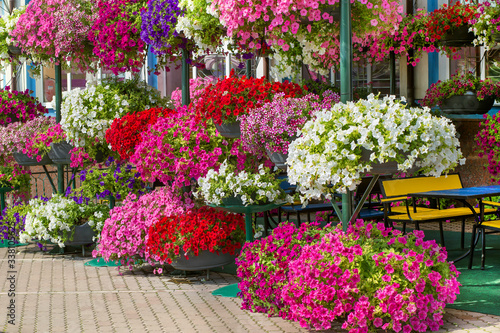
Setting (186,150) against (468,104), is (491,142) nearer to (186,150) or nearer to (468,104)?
(468,104)

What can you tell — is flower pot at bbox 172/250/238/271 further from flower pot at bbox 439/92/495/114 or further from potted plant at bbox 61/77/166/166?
flower pot at bbox 439/92/495/114

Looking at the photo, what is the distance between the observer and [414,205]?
7.42 m

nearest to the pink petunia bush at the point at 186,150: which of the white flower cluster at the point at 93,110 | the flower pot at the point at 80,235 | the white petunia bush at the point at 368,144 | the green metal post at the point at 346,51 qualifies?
the white flower cluster at the point at 93,110

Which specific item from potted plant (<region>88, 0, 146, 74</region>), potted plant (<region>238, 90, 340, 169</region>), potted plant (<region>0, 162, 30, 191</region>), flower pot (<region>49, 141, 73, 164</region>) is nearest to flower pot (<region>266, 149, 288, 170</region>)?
potted plant (<region>238, 90, 340, 169</region>)

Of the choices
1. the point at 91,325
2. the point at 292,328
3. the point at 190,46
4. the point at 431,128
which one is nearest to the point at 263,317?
the point at 292,328

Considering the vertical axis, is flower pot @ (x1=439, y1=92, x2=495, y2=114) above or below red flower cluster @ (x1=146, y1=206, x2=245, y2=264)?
above

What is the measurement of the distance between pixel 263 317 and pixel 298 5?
7.42 ft

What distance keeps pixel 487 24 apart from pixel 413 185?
1973mm

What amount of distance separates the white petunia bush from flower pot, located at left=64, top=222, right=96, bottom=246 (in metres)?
4.14

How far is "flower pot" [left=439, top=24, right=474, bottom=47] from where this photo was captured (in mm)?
8898

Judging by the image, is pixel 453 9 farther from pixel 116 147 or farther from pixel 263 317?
pixel 263 317

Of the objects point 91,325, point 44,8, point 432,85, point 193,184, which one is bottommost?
point 91,325

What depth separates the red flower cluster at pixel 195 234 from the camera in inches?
256

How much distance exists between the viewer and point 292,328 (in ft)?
16.7
